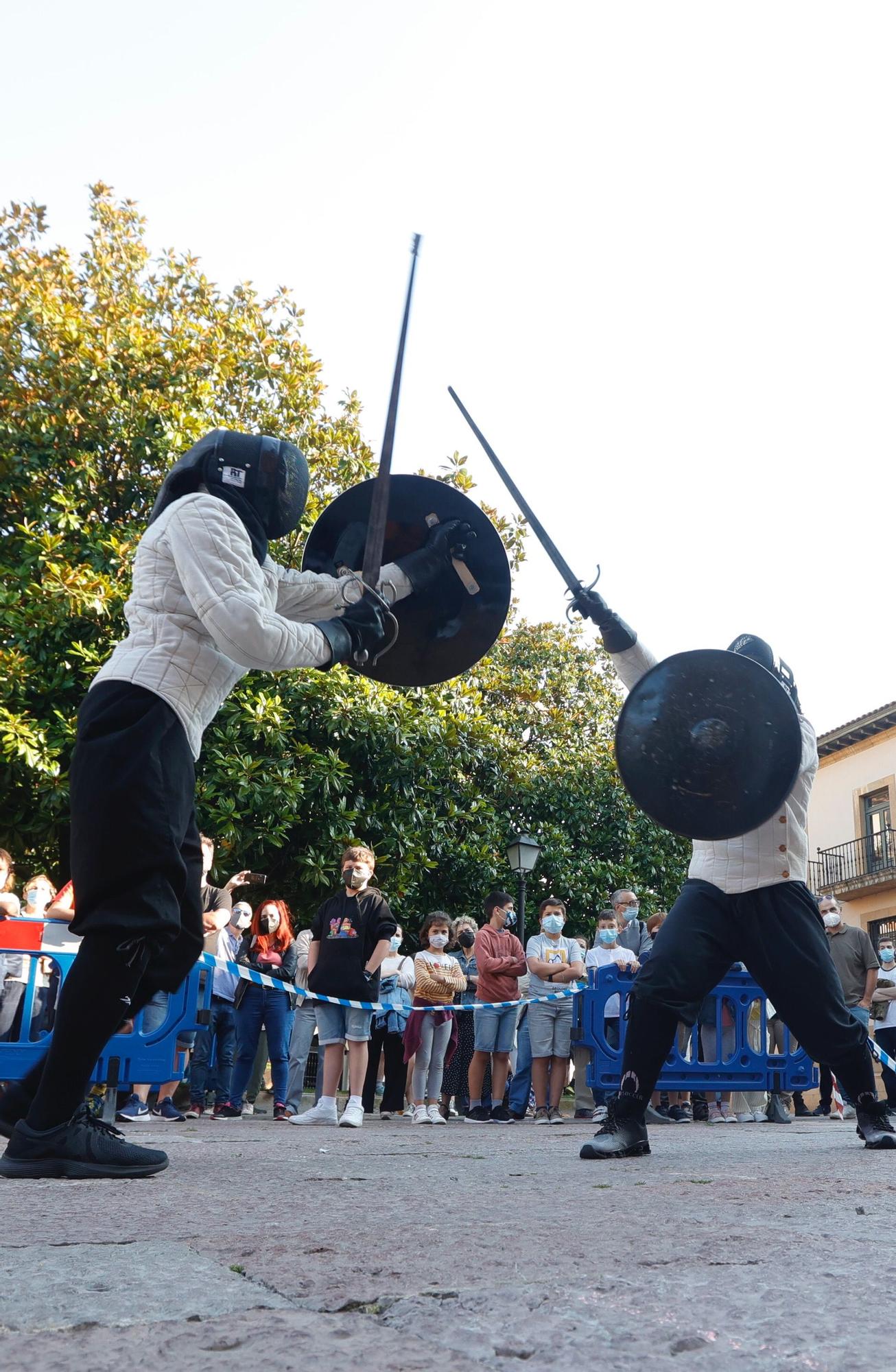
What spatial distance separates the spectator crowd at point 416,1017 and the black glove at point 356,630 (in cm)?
444

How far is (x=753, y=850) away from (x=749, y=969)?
0.48m

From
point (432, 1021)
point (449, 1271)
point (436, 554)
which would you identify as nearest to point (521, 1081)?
point (432, 1021)

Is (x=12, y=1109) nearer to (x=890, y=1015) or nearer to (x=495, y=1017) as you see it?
(x=495, y=1017)

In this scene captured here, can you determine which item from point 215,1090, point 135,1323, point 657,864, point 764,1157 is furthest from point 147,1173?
point 657,864

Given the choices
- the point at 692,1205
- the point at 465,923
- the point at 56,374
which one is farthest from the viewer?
the point at 56,374

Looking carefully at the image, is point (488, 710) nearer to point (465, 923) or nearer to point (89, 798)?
point (465, 923)

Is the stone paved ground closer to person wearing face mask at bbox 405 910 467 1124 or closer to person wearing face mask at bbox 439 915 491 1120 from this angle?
person wearing face mask at bbox 405 910 467 1124

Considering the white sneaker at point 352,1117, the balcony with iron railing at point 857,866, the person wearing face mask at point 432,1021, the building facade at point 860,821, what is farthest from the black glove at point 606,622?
the building facade at point 860,821

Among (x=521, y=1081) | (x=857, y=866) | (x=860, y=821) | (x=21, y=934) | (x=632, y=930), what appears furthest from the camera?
(x=860, y=821)

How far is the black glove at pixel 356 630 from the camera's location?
3.77m

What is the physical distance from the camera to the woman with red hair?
386 inches

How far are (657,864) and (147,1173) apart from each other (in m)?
21.4

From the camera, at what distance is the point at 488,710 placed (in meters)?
25.2

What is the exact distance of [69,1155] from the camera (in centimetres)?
343
